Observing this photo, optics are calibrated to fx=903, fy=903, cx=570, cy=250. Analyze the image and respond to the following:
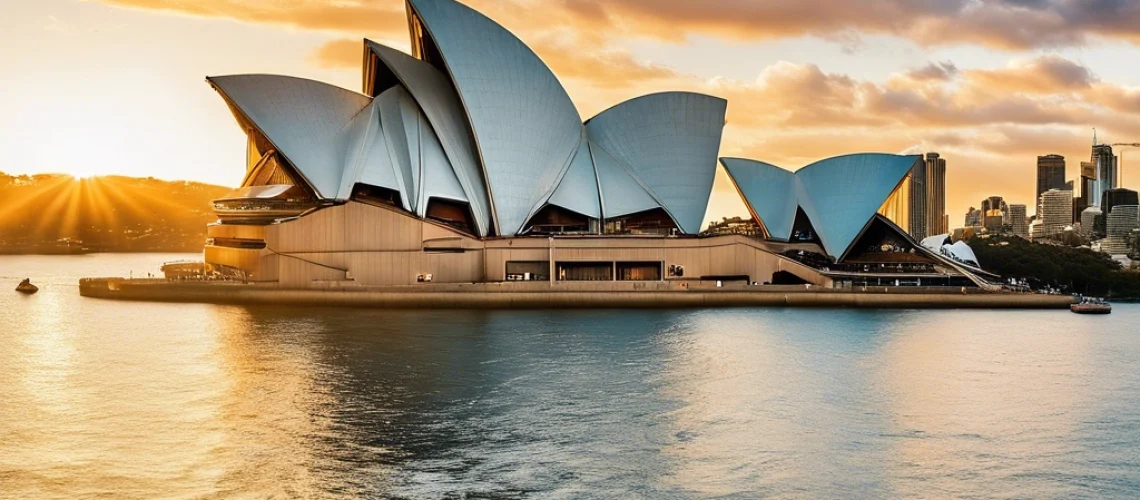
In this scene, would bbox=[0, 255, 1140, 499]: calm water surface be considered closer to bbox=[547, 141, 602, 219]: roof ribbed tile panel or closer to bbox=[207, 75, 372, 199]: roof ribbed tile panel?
bbox=[207, 75, 372, 199]: roof ribbed tile panel

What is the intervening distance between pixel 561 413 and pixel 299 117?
35.2 metres

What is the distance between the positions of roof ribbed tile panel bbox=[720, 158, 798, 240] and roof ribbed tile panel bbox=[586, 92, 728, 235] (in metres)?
2.36

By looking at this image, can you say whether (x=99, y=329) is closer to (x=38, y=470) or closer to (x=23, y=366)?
(x=23, y=366)

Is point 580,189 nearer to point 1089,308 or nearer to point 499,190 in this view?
point 499,190

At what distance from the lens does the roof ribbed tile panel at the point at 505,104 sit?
49.9 m

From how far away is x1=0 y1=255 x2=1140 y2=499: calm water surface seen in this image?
15812 millimetres

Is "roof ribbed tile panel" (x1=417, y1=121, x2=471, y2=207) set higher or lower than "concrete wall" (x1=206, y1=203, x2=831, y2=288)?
higher

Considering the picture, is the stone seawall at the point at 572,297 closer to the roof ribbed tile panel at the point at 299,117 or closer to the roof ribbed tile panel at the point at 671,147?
the roof ribbed tile panel at the point at 299,117

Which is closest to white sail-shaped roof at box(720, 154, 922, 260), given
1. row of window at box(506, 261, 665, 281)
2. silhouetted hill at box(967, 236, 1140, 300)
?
row of window at box(506, 261, 665, 281)

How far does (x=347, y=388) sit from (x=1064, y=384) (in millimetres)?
19339

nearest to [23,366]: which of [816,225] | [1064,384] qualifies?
[1064,384]

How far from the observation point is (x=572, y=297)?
46.2 meters

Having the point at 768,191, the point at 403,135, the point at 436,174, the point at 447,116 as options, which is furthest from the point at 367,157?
the point at 768,191

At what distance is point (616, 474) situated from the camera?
1620cm
